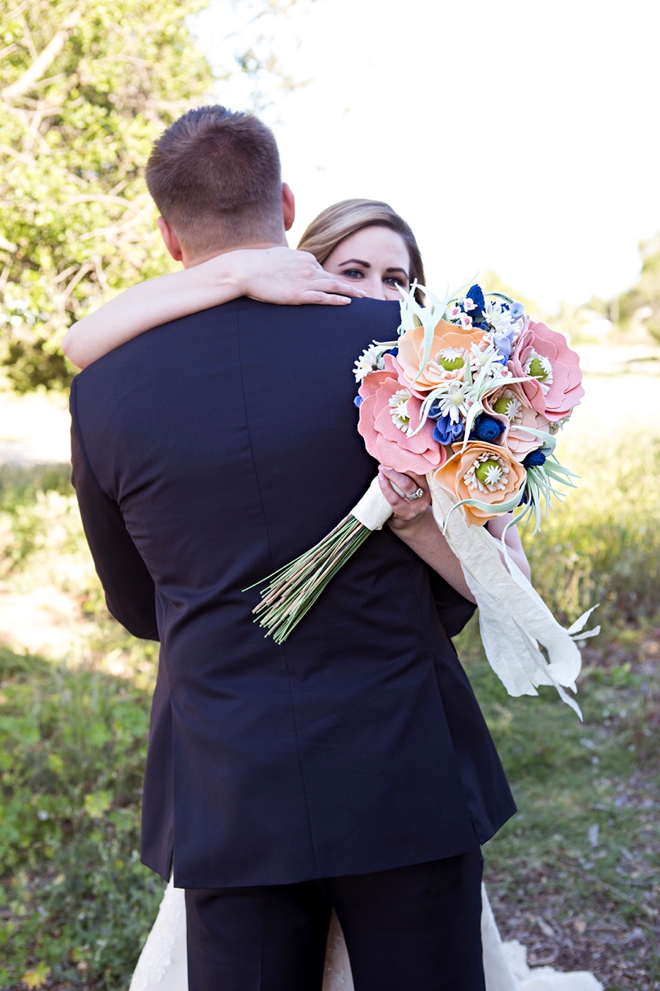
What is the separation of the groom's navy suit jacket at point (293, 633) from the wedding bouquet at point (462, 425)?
5 cm

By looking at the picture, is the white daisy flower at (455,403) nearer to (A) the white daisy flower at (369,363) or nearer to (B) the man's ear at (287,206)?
(A) the white daisy flower at (369,363)

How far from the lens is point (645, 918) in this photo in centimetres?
331

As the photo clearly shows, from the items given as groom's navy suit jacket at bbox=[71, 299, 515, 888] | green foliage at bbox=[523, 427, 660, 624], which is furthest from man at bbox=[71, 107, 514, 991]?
green foliage at bbox=[523, 427, 660, 624]

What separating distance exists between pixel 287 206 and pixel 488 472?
0.83m

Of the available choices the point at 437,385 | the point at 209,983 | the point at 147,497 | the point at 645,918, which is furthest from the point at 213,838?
the point at 645,918

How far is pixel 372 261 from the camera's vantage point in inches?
117

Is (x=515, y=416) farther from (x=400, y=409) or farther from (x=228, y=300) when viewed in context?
(x=228, y=300)

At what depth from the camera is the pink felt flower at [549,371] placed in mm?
1522

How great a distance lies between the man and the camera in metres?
1.49

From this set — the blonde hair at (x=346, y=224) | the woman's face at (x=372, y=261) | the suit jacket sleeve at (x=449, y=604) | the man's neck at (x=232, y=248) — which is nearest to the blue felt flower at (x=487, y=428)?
the suit jacket sleeve at (x=449, y=604)

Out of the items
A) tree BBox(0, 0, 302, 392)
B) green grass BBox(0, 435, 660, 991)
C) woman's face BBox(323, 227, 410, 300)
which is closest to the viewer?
woman's face BBox(323, 227, 410, 300)

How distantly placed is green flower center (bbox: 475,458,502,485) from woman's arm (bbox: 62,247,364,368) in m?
0.41

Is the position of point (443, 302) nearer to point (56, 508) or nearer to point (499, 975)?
point (499, 975)

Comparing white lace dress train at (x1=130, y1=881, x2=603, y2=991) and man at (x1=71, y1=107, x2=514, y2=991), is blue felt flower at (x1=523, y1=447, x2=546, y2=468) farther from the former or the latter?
white lace dress train at (x1=130, y1=881, x2=603, y2=991)
